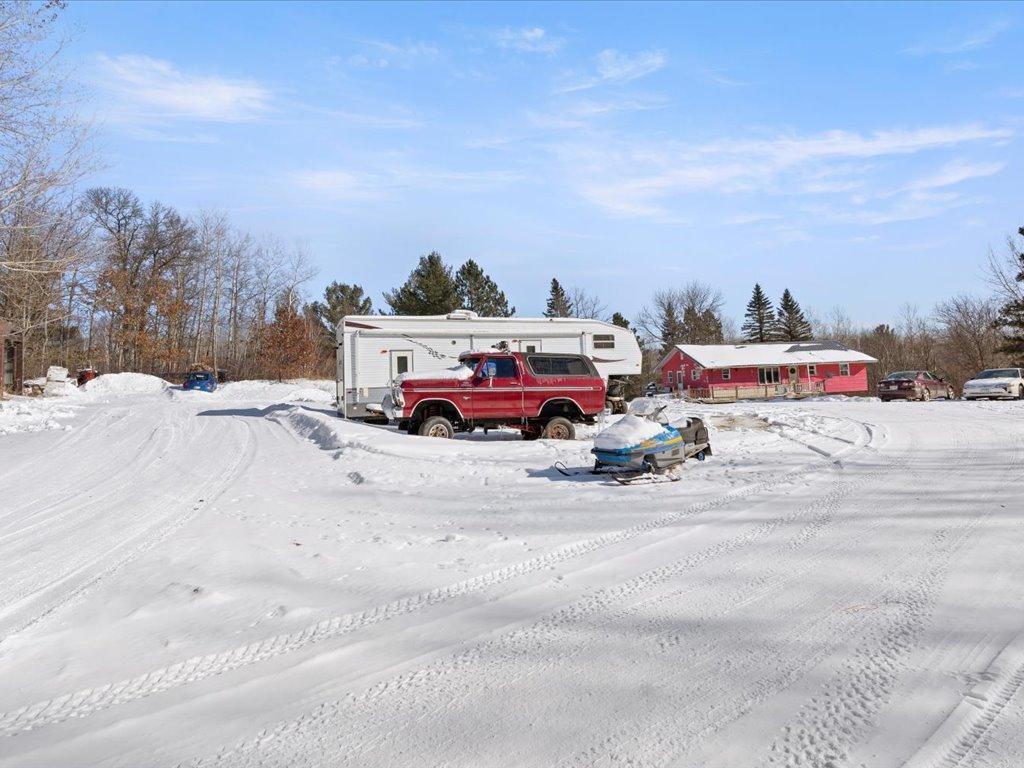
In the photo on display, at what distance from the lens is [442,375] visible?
45.3 ft

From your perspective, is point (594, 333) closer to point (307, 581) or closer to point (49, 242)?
point (307, 581)

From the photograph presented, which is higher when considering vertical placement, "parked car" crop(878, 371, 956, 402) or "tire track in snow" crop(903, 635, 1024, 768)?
"parked car" crop(878, 371, 956, 402)

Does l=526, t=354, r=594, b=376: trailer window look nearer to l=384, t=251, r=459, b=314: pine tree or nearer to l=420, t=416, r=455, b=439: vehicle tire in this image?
l=420, t=416, r=455, b=439: vehicle tire

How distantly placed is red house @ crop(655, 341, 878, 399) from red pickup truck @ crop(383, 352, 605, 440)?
32159 millimetres

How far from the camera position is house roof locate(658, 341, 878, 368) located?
4556 cm

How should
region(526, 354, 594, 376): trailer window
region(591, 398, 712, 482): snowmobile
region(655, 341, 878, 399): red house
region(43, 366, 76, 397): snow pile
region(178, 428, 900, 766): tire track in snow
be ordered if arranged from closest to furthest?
region(178, 428, 900, 766): tire track in snow, region(591, 398, 712, 482): snowmobile, region(526, 354, 594, 376): trailer window, region(43, 366, 76, 397): snow pile, region(655, 341, 878, 399): red house

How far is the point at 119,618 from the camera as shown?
4207mm

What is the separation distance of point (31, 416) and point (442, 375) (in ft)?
50.8

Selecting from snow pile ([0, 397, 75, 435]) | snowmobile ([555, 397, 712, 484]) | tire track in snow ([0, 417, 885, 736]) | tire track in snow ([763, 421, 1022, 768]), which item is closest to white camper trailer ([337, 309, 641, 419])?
snow pile ([0, 397, 75, 435])

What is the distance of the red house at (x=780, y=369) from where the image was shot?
45.2 meters

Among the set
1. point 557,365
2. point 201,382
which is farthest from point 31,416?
point 201,382

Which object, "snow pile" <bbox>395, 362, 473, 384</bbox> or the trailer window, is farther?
the trailer window

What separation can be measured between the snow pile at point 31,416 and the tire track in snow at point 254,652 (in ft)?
56.4

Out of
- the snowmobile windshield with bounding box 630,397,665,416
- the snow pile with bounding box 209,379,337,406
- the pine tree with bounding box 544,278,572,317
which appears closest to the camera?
the snowmobile windshield with bounding box 630,397,665,416
